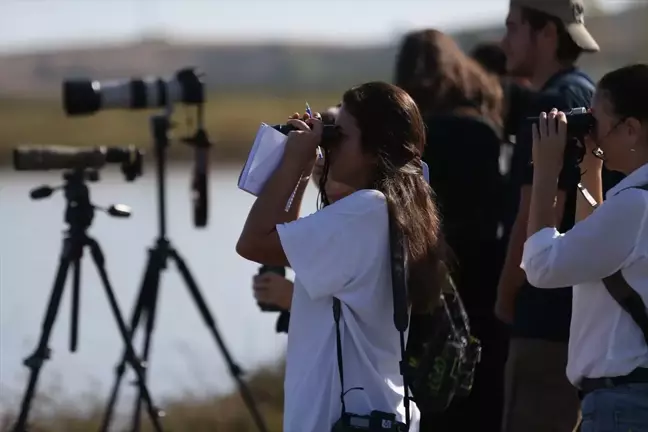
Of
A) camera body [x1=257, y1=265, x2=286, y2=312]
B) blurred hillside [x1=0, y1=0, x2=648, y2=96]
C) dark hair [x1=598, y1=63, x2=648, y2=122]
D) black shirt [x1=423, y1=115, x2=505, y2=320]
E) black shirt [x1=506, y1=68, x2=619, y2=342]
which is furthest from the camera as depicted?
blurred hillside [x1=0, y1=0, x2=648, y2=96]

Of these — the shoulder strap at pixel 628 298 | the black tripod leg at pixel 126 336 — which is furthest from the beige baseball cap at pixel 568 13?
the black tripod leg at pixel 126 336

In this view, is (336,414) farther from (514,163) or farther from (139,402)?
(139,402)

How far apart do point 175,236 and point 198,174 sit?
19.2 feet

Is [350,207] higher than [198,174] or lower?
higher

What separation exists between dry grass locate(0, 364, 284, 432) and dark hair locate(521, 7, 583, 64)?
2.09 metres

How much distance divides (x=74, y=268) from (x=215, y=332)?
1.95 feet

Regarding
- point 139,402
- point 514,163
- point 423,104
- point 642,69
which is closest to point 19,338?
point 139,402

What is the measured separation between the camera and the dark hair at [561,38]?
427 centimetres

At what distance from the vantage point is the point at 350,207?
3111 millimetres

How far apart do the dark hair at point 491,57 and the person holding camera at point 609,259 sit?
264 centimetres

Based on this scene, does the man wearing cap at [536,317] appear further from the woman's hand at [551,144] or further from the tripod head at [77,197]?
the tripod head at [77,197]

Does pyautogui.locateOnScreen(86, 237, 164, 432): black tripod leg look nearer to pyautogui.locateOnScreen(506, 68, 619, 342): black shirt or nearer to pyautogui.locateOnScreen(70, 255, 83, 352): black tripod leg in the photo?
pyautogui.locateOnScreen(70, 255, 83, 352): black tripod leg

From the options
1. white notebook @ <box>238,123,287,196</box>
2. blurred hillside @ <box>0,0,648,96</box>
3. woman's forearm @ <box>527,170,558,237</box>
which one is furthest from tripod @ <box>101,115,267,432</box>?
blurred hillside @ <box>0,0,648,96</box>

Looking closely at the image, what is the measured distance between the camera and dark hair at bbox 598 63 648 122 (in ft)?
10.3
